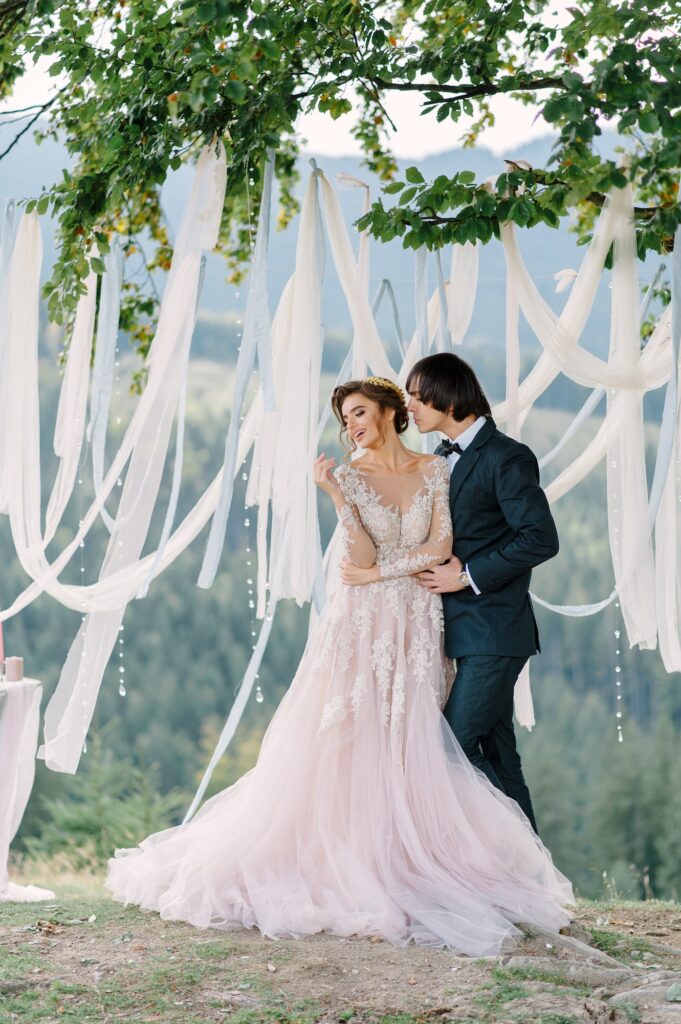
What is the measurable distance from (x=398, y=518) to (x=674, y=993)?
4.72 feet

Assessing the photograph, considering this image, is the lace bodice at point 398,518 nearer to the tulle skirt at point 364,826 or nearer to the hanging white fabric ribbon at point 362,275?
the tulle skirt at point 364,826

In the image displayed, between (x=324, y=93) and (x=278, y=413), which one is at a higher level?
(x=324, y=93)

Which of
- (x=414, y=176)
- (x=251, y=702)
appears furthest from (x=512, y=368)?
(x=251, y=702)

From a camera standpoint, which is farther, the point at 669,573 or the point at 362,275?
the point at 669,573

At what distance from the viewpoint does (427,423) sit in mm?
3352

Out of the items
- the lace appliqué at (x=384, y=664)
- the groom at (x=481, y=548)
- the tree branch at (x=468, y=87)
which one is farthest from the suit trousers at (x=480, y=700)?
the tree branch at (x=468, y=87)

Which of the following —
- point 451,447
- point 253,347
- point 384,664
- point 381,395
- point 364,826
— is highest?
point 253,347

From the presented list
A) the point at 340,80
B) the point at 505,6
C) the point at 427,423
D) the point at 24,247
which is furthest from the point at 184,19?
the point at 505,6

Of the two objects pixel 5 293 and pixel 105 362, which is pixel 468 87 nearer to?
pixel 105 362

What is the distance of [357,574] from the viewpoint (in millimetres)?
3309

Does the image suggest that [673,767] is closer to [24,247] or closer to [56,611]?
[56,611]

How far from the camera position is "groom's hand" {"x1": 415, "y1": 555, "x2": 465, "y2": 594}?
128 inches

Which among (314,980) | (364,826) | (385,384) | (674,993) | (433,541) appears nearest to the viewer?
(674,993)

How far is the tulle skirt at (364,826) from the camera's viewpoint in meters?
2.98
